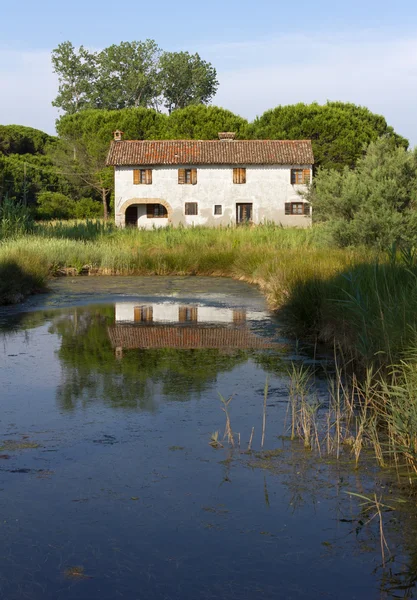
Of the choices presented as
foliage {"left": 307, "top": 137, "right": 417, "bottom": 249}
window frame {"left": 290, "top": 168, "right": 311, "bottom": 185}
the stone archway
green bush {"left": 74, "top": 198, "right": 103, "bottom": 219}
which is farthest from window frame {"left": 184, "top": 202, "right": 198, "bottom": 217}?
foliage {"left": 307, "top": 137, "right": 417, "bottom": 249}

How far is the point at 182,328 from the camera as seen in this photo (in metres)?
12.1

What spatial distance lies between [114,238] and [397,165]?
1202 cm

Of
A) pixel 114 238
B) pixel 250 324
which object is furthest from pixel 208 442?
pixel 114 238

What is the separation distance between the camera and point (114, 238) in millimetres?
26938

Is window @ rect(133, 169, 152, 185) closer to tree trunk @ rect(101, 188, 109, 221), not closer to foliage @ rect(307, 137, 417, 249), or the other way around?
tree trunk @ rect(101, 188, 109, 221)

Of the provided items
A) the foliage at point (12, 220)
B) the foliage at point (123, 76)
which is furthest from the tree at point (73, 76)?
the foliage at point (12, 220)

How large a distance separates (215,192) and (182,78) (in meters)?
29.8

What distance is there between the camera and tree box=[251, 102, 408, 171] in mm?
52875

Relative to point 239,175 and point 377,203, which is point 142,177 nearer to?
point 239,175

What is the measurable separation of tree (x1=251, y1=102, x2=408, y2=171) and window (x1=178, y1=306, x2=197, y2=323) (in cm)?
3944

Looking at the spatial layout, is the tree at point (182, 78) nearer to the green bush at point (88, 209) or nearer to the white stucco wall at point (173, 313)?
the green bush at point (88, 209)

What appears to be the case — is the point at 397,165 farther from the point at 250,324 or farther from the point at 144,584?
the point at 144,584

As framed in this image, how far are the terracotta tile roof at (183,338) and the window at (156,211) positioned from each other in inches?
1529

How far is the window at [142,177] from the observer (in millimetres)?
49125
